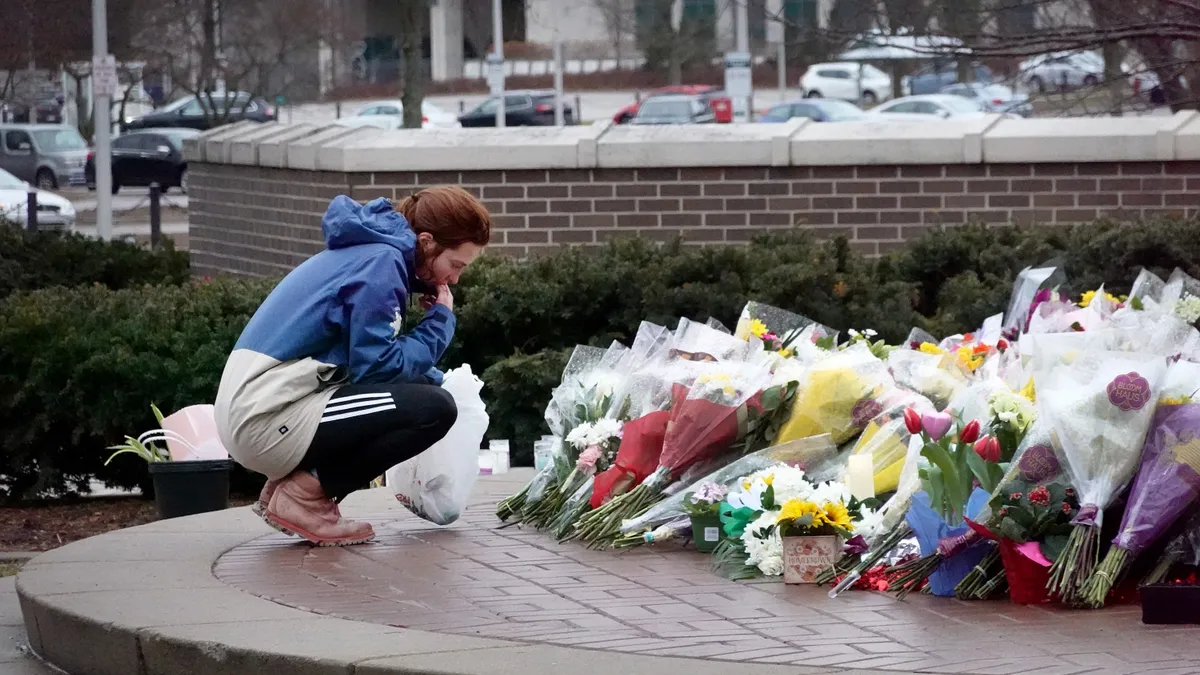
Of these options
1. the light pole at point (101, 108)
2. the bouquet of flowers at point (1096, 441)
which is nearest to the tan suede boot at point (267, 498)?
the bouquet of flowers at point (1096, 441)

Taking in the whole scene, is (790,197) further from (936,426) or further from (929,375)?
(936,426)

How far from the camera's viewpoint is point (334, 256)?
17.5 feet

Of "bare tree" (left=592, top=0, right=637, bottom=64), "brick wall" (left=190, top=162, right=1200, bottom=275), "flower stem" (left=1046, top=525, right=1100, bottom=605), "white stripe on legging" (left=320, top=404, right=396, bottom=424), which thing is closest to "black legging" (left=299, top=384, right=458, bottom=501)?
"white stripe on legging" (left=320, top=404, right=396, bottom=424)

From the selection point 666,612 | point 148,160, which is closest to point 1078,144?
point 666,612

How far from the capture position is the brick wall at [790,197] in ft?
34.6

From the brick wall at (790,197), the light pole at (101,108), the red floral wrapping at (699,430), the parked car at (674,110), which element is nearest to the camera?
the red floral wrapping at (699,430)

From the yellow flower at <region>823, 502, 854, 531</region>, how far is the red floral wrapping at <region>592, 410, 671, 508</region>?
86 cm

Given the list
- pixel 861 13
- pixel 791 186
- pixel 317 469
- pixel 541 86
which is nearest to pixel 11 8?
pixel 791 186

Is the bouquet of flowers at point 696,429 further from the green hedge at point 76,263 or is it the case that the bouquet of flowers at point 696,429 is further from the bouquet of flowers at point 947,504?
the green hedge at point 76,263

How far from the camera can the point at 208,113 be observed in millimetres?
49094

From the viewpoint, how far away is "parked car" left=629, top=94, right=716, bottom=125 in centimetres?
4416

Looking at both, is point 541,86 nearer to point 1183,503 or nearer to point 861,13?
point 861,13

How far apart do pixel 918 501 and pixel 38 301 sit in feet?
16.6

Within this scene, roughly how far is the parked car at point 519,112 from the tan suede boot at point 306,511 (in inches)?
1714
